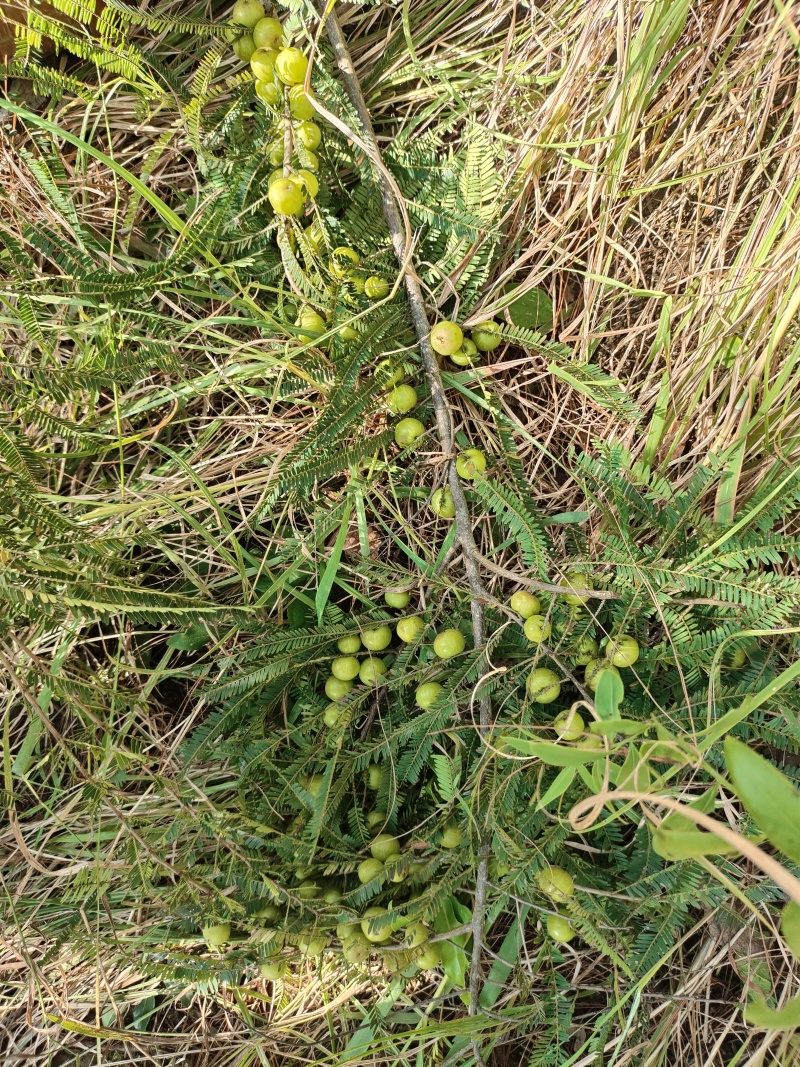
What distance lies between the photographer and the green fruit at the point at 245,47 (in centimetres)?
191

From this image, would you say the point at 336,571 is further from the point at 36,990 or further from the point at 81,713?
the point at 36,990

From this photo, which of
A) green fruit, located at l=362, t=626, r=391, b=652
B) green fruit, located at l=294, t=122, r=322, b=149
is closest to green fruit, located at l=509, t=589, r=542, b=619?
green fruit, located at l=362, t=626, r=391, b=652

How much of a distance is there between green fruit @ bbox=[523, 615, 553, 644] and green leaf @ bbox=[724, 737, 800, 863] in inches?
34.0

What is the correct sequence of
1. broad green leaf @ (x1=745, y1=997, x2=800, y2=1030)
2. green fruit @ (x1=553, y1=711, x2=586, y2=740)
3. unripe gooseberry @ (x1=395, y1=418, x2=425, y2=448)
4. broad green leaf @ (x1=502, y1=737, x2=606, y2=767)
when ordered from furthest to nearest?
unripe gooseberry @ (x1=395, y1=418, x2=425, y2=448) → green fruit @ (x1=553, y1=711, x2=586, y2=740) → broad green leaf @ (x1=502, y1=737, x2=606, y2=767) → broad green leaf @ (x1=745, y1=997, x2=800, y2=1030)

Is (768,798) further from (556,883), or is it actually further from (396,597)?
(396,597)

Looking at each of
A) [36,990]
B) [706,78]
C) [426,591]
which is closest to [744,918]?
[426,591]

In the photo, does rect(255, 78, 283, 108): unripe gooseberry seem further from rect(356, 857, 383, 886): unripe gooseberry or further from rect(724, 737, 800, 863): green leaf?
rect(356, 857, 383, 886): unripe gooseberry

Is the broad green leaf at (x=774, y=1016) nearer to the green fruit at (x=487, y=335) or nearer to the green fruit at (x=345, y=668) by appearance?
the green fruit at (x=345, y=668)

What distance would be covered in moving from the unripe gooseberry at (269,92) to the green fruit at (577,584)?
1.52m

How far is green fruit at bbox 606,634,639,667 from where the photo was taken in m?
1.82

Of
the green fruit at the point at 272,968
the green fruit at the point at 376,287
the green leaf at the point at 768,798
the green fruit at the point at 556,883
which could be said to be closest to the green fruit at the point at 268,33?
the green fruit at the point at 376,287

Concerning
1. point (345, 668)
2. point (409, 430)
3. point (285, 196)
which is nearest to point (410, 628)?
point (345, 668)

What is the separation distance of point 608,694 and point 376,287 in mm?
1263

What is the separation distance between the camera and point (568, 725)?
1.74 metres
